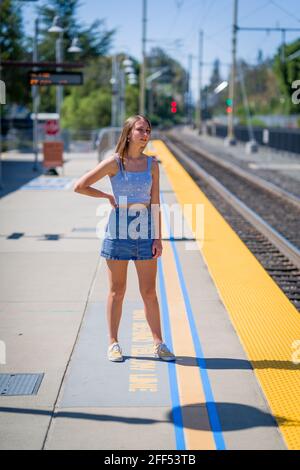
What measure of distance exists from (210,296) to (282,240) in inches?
193

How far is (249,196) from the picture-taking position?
2245 centimetres

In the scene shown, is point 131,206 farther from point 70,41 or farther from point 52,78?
point 70,41

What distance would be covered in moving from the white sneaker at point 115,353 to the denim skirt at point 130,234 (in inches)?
27.9

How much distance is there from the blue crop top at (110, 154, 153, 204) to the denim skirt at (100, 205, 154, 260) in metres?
0.08

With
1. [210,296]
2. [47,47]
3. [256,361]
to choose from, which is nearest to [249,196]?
[210,296]

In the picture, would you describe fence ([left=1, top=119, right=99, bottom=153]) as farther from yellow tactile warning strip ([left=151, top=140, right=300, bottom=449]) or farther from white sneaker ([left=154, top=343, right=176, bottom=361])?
white sneaker ([left=154, top=343, right=176, bottom=361])

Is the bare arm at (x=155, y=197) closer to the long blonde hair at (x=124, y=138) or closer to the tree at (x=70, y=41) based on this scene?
the long blonde hair at (x=124, y=138)

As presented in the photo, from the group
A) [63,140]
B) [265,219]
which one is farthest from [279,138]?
[265,219]

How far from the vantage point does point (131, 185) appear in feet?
19.6

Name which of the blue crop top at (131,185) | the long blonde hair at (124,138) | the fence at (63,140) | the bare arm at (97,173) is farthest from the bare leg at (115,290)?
the fence at (63,140)

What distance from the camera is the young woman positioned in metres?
5.95

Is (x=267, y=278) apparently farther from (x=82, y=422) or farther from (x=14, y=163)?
(x=14, y=163)

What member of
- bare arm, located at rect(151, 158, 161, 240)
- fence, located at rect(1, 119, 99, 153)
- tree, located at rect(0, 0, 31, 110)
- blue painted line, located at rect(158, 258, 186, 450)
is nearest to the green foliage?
tree, located at rect(0, 0, 31, 110)

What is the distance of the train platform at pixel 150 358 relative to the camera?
486 centimetres
